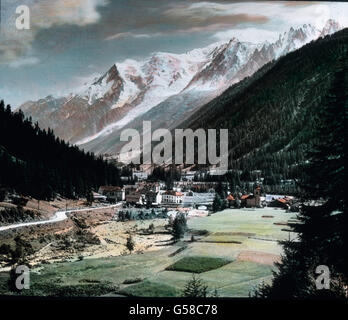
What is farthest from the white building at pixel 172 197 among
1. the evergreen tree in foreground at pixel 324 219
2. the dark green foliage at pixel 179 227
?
the evergreen tree in foreground at pixel 324 219

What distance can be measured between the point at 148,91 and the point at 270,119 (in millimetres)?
5525

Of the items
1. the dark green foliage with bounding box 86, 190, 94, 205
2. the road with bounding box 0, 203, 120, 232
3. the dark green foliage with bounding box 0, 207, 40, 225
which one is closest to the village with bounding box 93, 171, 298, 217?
the dark green foliage with bounding box 86, 190, 94, 205

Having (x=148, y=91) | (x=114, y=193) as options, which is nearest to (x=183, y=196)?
(x=114, y=193)

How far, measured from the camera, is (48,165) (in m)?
21.6

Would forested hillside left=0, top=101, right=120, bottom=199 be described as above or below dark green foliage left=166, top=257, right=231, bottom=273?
above

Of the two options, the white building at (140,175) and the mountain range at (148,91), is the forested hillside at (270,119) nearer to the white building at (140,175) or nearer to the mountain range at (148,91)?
the mountain range at (148,91)

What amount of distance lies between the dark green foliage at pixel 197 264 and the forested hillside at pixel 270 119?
3.82 m

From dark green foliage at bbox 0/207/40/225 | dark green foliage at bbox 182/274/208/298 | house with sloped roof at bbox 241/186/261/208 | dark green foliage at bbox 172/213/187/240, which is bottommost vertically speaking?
dark green foliage at bbox 182/274/208/298

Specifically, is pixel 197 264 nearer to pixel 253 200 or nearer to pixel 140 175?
pixel 253 200

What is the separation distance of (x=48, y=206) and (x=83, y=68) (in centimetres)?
550

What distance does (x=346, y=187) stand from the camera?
1844 centimetres

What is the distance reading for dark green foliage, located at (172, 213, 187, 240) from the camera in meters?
20.2

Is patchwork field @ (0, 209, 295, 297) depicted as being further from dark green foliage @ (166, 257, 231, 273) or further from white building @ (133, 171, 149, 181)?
white building @ (133, 171, 149, 181)

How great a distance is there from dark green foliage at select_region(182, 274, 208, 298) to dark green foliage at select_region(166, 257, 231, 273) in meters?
0.51
